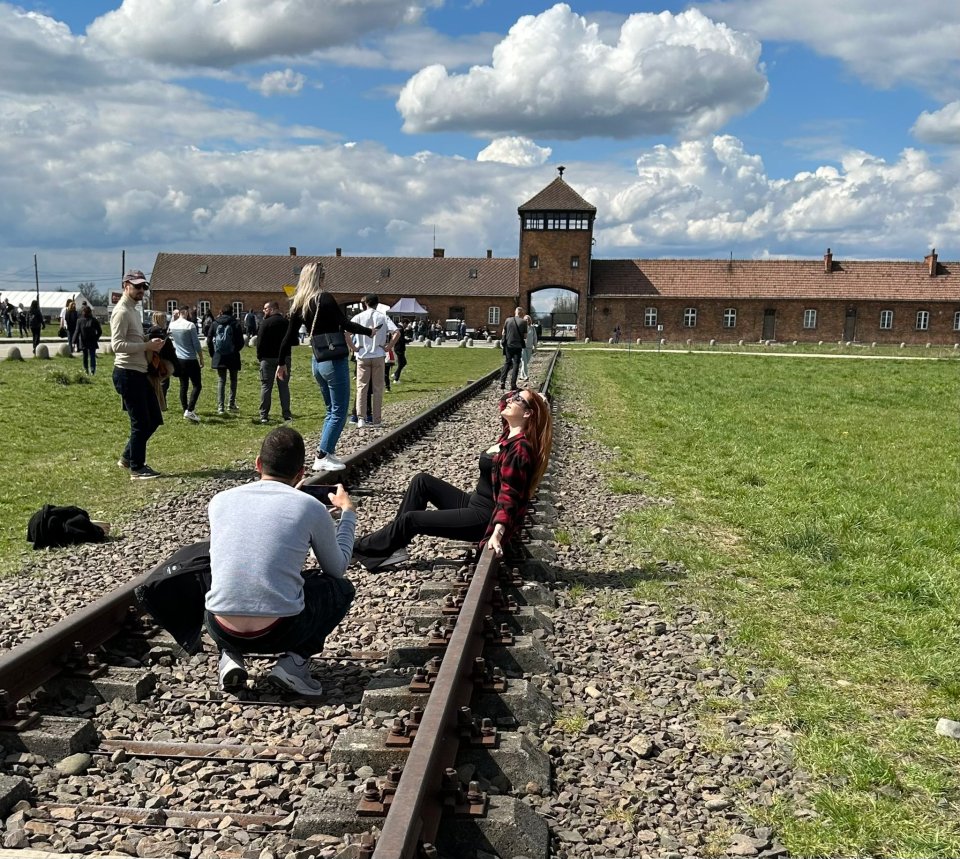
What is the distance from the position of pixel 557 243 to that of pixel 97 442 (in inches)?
2372

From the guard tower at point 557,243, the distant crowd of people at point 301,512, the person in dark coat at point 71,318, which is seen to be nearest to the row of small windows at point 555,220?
the guard tower at point 557,243

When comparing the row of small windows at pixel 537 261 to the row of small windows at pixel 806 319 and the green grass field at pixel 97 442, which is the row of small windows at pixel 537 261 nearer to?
the row of small windows at pixel 806 319

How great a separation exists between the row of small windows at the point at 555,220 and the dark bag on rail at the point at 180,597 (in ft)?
221

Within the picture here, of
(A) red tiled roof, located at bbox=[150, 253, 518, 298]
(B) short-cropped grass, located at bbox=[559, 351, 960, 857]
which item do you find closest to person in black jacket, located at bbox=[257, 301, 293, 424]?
(B) short-cropped grass, located at bbox=[559, 351, 960, 857]

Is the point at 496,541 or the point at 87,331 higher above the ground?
the point at 87,331

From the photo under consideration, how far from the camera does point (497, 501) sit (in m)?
5.83

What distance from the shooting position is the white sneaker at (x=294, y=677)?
4.08m

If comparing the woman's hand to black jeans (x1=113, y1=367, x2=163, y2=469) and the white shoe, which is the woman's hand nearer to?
the white shoe

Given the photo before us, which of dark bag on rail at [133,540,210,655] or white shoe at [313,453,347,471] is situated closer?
dark bag on rail at [133,540,210,655]

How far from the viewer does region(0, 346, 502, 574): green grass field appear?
8523 millimetres

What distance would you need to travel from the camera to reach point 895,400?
20234mm

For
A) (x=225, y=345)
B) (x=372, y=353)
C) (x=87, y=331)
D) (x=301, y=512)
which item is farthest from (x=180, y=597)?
(x=87, y=331)

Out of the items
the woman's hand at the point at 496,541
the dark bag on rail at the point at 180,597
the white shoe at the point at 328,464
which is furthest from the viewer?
the white shoe at the point at 328,464

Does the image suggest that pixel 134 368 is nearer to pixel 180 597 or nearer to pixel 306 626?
pixel 180 597
